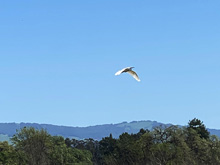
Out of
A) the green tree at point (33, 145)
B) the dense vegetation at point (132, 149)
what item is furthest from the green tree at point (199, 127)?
the green tree at point (33, 145)

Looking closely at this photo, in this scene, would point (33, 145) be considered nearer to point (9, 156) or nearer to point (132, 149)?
point (9, 156)

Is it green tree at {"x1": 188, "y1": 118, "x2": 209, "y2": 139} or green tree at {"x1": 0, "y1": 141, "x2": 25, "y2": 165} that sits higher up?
green tree at {"x1": 188, "y1": 118, "x2": 209, "y2": 139}

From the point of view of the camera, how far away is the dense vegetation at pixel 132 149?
95.4 meters

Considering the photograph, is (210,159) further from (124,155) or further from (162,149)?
(124,155)

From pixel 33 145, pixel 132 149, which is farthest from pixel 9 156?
pixel 132 149

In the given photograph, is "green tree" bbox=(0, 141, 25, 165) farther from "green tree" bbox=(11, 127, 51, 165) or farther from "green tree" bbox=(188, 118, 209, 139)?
"green tree" bbox=(188, 118, 209, 139)

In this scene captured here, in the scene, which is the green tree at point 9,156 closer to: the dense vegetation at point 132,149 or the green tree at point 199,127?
the dense vegetation at point 132,149

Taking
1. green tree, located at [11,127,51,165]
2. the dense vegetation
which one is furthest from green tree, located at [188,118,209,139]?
green tree, located at [11,127,51,165]

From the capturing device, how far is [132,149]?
121938 millimetres

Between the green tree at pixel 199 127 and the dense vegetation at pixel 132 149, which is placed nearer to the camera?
the dense vegetation at pixel 132 149

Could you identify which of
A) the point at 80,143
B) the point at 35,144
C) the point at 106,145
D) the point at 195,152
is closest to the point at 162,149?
the point at 195,152

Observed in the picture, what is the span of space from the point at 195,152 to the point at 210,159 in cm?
1273

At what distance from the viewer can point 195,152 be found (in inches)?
4665

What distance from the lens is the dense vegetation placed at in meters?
95.4
